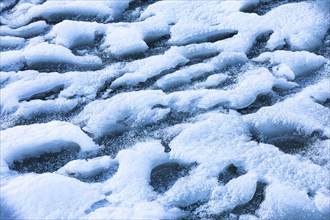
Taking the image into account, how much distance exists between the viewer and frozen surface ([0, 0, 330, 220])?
1.51 m

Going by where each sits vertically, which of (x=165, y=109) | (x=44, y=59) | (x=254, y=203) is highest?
(x=44, y=59)

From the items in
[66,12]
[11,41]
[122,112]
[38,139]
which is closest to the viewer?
[38,139]

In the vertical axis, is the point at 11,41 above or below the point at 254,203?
above

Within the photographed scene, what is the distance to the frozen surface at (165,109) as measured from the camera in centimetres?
151

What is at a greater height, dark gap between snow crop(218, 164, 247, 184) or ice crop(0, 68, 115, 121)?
ice crop(0, 68, 115, 121)

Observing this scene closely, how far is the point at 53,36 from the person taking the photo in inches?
94.7

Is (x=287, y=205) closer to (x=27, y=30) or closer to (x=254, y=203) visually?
(x=254, y=203)

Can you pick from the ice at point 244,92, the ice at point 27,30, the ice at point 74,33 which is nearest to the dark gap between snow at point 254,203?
the ice at point 244,92

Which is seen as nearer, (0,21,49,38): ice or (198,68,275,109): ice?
(198,68,275,109): ice

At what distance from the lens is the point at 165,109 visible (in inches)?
75.4

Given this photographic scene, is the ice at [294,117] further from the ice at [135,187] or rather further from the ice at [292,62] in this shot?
the ice at [135,187]

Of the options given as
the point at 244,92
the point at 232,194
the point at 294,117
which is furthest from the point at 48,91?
the point at 294,117

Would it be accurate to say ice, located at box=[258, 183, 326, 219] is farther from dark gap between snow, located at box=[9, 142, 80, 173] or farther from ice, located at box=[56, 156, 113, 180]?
dark gap between snow, located at box=[9, 142, 80, 173]

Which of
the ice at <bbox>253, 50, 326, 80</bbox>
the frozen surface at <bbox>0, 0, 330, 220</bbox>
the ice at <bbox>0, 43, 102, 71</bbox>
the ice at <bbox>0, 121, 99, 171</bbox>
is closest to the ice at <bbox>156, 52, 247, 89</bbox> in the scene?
the frozen surface at <bbox>0, 0, 330, 220</bbox>
